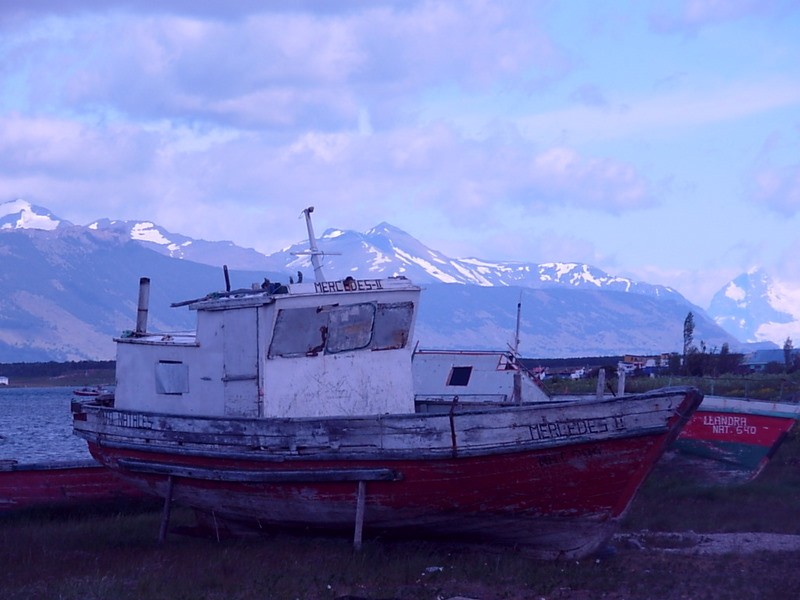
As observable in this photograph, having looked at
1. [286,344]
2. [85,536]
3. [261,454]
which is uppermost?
[286,344]

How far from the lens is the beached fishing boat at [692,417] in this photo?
22.2m

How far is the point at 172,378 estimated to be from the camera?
1587 cm

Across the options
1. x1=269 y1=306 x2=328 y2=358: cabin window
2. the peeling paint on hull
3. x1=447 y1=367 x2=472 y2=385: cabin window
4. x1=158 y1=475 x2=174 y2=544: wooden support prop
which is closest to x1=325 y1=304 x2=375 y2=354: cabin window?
x1=269 y1=306 x2=328 y2=358: cabin window

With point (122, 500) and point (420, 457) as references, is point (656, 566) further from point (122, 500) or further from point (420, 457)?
point (122, 500)

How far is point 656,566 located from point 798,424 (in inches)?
631

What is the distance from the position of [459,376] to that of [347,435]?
8919 mm

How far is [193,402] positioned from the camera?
15656 mm

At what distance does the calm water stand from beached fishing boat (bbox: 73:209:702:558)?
12342 mm

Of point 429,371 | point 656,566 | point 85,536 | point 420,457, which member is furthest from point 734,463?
point 85,536

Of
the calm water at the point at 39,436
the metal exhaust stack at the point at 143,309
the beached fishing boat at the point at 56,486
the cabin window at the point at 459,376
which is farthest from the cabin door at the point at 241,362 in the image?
the calm water at the point at 39,436

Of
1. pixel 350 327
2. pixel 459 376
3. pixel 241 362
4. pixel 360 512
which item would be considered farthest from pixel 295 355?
pixel 459 376

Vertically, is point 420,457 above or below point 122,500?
above

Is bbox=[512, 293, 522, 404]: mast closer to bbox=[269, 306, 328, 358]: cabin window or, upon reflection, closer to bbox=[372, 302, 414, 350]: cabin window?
bbox=[372, 302, 414, 350]: cabin window

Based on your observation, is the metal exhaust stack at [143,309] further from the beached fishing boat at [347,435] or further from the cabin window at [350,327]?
the cabin window at [350,327]
